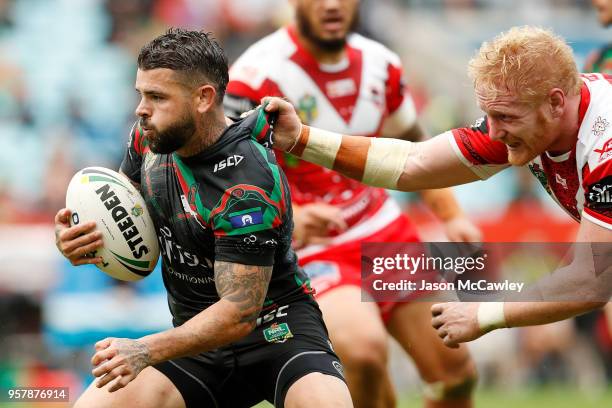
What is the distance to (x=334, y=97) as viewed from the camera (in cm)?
658

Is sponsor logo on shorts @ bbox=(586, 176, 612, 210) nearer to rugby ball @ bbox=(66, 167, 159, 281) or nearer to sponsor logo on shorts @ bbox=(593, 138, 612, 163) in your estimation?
sponsor logo on shorts @ bbox=(593, 138, 612, 163)

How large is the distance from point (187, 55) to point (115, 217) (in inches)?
29.6

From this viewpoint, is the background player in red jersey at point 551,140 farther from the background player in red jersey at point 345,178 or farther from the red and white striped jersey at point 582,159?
the background player in red jersey at point 345,178

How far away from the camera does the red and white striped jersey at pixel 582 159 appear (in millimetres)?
4520

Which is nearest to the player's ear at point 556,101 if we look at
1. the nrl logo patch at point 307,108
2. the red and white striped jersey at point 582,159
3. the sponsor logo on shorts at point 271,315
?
the red and white striped jersey at point 582,159

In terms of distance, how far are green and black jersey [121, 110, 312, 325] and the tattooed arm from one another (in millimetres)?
69

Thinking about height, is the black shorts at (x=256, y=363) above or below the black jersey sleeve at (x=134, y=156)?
below

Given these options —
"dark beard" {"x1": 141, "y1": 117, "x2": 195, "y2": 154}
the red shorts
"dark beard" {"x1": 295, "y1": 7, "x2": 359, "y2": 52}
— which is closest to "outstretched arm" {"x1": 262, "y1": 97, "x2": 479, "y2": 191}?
"dark beard" {"x1": 141, "y1": 117, "x2": 195, "y2": 154}

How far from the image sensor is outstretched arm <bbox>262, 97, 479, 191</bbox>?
17.1 feet

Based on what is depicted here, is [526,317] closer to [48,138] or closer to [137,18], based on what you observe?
[48,138]

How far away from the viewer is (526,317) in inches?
180

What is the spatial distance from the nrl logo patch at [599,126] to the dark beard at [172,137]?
1.69m

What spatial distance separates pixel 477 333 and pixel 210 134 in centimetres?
140

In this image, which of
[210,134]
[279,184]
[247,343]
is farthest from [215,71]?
[247,343]
